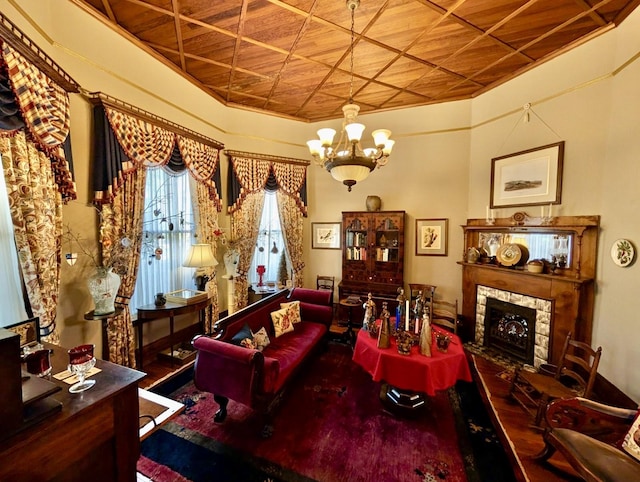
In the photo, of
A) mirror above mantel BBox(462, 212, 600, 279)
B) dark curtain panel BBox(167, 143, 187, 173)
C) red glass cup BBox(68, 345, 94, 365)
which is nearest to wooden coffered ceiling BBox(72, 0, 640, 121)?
dark curtain panel BBox(167, 143, 187, 173)

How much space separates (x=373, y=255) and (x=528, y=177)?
2.52 metres

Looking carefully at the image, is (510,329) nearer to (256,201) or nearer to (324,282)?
(324,282)

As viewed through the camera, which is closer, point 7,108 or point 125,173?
point 7,108

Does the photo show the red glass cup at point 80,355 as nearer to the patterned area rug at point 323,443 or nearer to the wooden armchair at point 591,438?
the patterned area rug at point 323,443

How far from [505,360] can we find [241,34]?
5276mm

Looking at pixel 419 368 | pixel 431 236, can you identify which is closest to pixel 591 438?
pixel 419 368

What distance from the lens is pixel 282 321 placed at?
3496 mm

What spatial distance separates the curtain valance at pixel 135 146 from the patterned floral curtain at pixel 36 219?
0.58m

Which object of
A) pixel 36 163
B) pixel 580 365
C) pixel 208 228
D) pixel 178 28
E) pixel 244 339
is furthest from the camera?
pixel 208 228

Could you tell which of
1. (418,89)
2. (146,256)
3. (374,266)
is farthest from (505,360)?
(146,256)

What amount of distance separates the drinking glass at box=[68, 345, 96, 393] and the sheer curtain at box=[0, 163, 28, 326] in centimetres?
132

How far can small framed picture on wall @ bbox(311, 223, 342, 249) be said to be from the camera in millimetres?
5418

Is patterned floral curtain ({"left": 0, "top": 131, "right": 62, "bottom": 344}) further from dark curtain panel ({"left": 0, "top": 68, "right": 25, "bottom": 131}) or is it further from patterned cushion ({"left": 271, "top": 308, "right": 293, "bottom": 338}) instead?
patterned cushion ({"left": 271, "top": 308, "right": 293, "bottom": 338})

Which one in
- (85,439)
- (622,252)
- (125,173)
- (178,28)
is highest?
(178,28)
